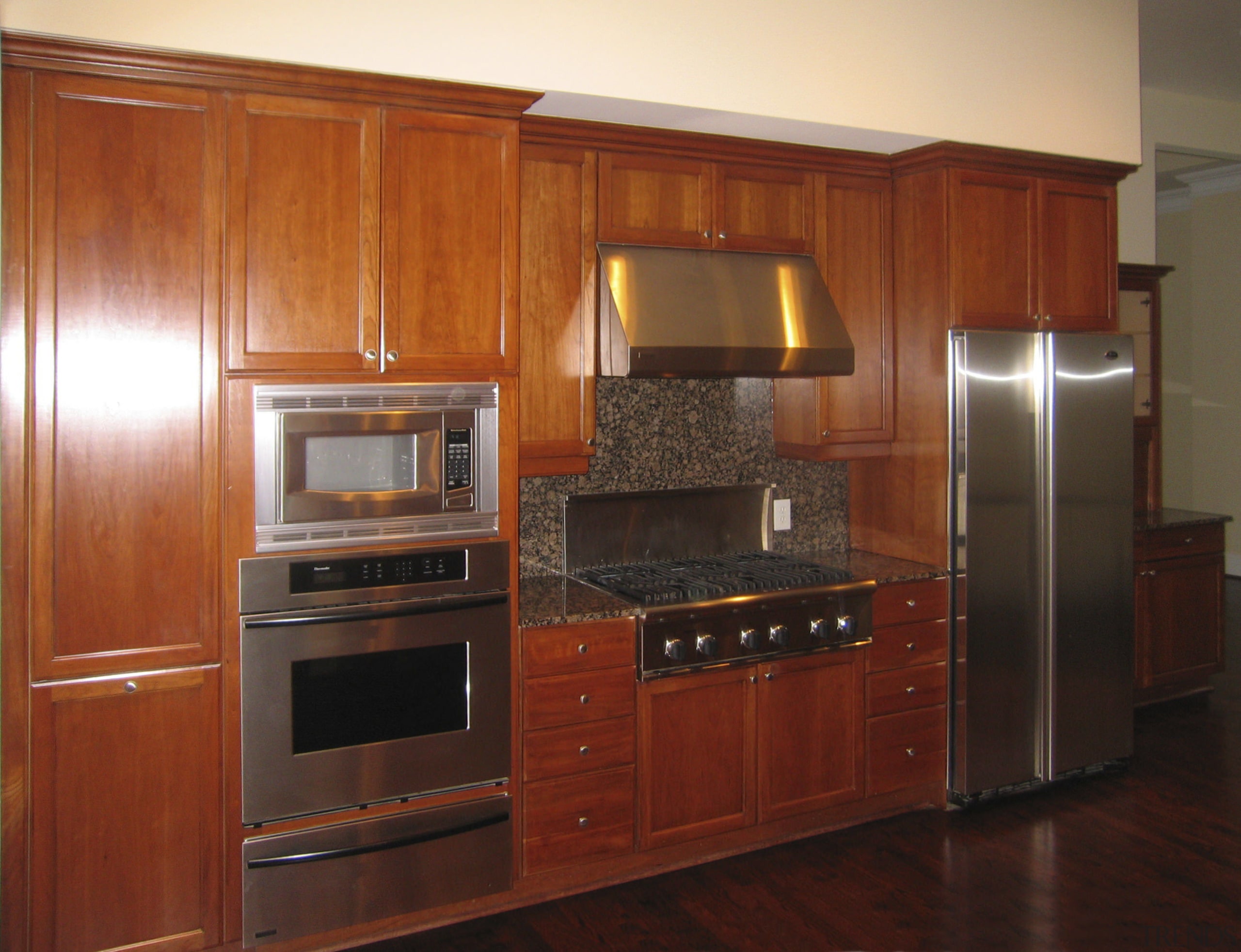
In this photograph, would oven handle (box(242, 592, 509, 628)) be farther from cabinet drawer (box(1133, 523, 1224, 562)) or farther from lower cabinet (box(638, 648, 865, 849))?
cabinet drawer (box(1133, 523, 1224, 562))

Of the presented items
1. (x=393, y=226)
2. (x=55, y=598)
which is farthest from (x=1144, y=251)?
(x=55, y=598)

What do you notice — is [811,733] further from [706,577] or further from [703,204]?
[703,204]

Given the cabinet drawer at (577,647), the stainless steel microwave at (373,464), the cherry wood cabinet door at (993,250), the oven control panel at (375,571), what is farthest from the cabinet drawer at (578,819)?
the cherry wood cabinet door at (993,250)

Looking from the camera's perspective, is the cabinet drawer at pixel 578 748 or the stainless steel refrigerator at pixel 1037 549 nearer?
the cabinet drawer at pixel 578 748

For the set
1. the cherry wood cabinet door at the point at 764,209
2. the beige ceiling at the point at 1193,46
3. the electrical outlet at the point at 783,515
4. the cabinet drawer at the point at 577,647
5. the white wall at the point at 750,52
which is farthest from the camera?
the beige ceiling at the point at 1193,46

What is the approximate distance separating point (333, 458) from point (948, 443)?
211 cm

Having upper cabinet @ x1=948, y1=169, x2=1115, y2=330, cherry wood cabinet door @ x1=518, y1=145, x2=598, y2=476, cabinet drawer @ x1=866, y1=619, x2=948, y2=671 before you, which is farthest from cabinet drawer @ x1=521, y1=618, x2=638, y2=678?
upper cabinet @ x1=948, y1=169, x2=1115, y2=330

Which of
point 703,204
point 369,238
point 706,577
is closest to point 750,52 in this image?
point 703,204

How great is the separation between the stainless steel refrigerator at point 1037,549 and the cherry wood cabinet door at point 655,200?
1006 mm

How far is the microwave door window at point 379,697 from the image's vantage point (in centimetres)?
265

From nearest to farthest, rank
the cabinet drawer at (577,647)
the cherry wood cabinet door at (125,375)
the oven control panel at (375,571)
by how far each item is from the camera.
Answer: the cherry wood cabinet door at (125,375)
the oven control panel at (375,571)
the cabinet drawer at (577,647)

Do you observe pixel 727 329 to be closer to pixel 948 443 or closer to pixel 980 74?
pixel 948 443

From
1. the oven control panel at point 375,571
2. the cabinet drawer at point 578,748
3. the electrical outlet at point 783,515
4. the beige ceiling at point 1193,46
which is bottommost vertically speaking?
the cabinet drawer at point 578,748

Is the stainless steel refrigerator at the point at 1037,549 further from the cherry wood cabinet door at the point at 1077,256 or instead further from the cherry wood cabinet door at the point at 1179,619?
the cherry wood cabinet door at the point at 1179,619
